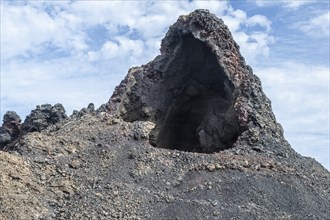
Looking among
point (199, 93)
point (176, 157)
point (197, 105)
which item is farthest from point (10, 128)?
point (176, 157)

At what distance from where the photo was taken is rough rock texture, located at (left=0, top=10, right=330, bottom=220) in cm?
2109

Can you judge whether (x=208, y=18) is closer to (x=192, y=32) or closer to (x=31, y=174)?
(x=192, y=32)

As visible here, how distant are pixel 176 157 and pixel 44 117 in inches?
409

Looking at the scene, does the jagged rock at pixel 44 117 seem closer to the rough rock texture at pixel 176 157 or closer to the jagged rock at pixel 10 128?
the jagged rock at pixel 10 128

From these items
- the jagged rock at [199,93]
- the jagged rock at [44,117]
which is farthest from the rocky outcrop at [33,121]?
the jagged rock at [199,93]

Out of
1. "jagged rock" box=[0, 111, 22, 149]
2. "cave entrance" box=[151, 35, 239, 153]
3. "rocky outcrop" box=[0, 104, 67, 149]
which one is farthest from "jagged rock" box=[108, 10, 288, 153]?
"jagged rock" box=[0, 111, 22, 149]

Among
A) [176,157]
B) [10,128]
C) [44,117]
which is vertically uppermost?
[44,117]

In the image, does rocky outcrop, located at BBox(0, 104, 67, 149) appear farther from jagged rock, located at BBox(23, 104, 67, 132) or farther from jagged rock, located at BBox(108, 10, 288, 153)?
jagged rock, located at BBox(108, 10, 288, 153)

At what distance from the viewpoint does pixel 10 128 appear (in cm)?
3431

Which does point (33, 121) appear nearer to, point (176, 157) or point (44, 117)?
point (44, 117)

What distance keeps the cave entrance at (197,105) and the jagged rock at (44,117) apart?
4.88 metres

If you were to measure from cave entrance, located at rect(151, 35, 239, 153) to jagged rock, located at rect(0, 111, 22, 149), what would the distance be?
7537 mm

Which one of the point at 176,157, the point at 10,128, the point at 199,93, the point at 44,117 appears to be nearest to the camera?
the point at 176,157

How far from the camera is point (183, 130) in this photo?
3306 cm
